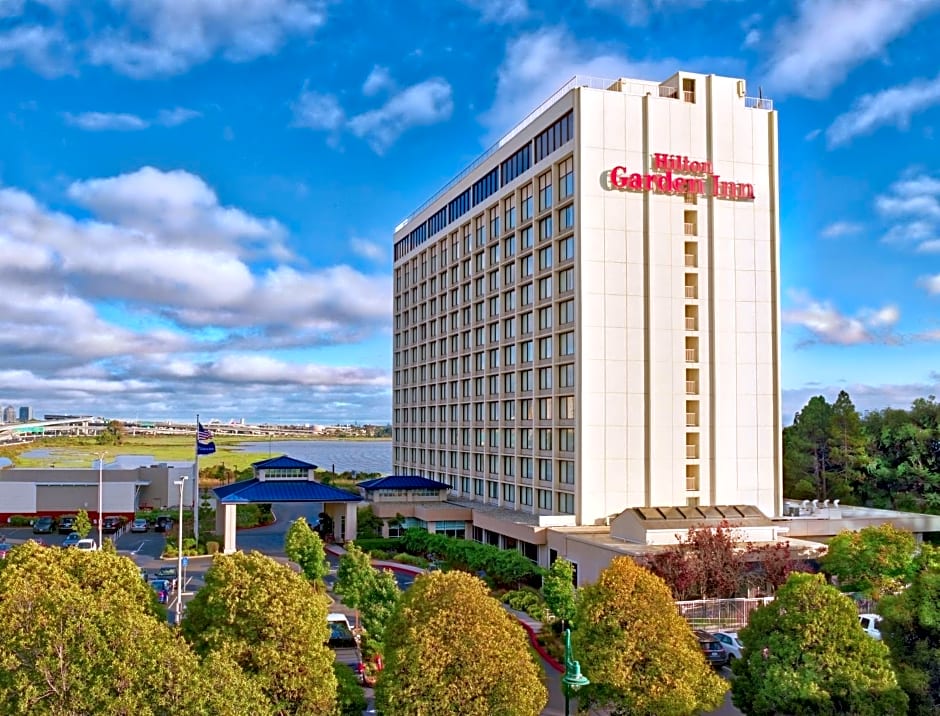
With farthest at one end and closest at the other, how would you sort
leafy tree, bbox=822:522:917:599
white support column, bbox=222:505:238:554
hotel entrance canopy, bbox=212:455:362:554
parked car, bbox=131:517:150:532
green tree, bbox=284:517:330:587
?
parked car, bbox=131:517:150:532 → hotel entrance canopy, bbox=212:455:362:554 → white support column, bbox=222:505:238:554 → green tree, bbox=284:517:330:587 → leafy tree, bbox=822:522:917:599

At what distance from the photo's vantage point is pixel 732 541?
4772 centimetres

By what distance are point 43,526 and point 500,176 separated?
2123 inches

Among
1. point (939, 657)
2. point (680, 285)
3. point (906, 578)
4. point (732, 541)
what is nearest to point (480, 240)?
point (680, 285)

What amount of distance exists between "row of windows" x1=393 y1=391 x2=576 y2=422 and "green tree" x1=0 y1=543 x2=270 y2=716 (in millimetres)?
42386

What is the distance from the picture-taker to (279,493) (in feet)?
233

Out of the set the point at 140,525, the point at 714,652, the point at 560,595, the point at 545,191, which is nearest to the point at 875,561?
the point at 714,652

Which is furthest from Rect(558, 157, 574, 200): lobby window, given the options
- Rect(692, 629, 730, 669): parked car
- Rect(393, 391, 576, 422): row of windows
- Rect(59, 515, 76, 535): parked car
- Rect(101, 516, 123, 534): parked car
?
Rect(59, 515, 76, 535): parked car

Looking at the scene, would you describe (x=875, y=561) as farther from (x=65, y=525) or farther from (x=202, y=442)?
(x=65, y=525)

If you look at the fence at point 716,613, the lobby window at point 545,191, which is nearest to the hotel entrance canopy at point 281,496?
the lobby window at point 545,191

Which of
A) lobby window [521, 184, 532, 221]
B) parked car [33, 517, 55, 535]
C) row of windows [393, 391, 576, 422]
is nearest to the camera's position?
row of windows [393, 391, 576, 422]

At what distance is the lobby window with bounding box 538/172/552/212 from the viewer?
66.4 metres

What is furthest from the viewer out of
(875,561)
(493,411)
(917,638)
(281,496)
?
(493,411)

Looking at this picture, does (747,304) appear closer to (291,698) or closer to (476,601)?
(476,601)

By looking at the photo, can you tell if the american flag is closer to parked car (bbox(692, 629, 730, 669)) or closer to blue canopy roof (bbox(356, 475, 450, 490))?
blue canopy roof (bbox(356, 475, 450, 490))
